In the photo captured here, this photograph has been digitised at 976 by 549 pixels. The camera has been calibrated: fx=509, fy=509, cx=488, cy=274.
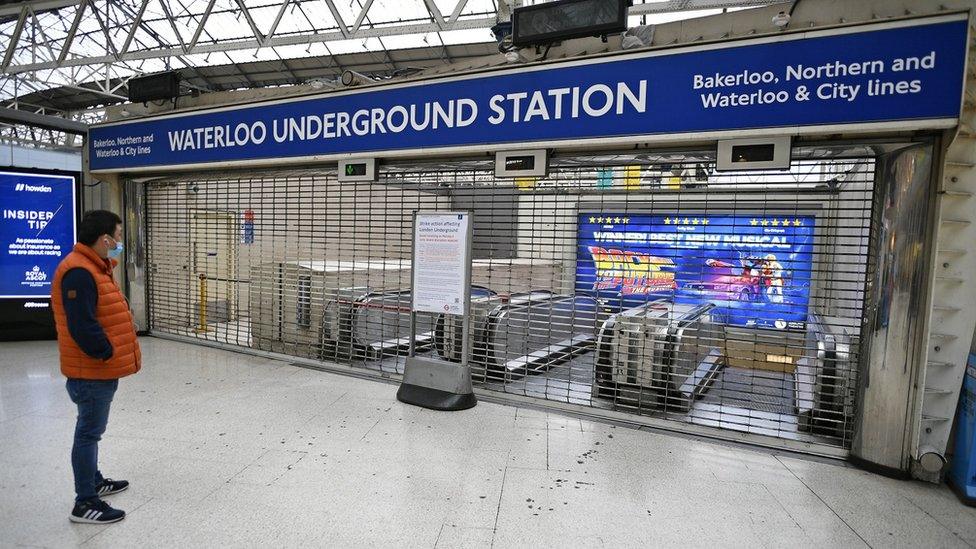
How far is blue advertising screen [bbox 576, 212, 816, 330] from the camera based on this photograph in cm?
387

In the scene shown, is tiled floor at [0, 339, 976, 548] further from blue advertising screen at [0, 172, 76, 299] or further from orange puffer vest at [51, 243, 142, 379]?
blue advertising screen at [0, 172, 76, 299]

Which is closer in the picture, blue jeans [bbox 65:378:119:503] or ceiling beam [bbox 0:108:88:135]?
blue jeans [bbox 65:378:119:503]

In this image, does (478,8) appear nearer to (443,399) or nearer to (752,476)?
(443,399)

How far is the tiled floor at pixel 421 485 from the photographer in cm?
229

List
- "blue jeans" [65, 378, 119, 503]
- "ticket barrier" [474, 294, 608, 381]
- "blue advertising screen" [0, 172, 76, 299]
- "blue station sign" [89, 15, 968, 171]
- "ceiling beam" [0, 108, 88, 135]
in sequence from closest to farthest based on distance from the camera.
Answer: "blue jeans" [65, 378, 119, 503], "blue station sign" [89, 15, 968, 171], "ticket barrier" [474, 294, 608, 381], "ceiling beam" [0, 108, 88, 135], "blue advertising screen" [0, 172, 76, 299]

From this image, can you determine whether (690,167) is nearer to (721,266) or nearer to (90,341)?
(721,266)

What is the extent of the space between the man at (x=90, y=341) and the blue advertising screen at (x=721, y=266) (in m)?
2.75

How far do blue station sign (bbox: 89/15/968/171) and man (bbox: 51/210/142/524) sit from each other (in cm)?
242

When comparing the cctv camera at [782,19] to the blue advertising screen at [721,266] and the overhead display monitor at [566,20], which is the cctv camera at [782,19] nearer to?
the overhead display monitor at [566,20]

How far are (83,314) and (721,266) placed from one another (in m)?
3.58

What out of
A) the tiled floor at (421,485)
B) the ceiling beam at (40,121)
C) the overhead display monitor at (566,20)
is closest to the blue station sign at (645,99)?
the overhead display monitor at (566,20)

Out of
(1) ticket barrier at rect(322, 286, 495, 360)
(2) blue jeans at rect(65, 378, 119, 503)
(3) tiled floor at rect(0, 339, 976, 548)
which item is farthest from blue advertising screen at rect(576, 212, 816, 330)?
(2) blue jeans at rect(65, 378, 119, 503)

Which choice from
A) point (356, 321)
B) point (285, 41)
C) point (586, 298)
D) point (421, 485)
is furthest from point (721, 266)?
point (285, 41)

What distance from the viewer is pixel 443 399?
403 cm
